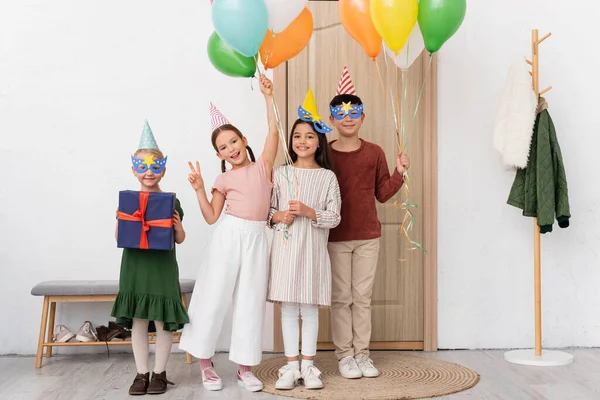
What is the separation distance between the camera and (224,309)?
10.0 feet

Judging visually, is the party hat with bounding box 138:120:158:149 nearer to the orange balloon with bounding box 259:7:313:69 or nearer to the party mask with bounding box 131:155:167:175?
the party mask with bounding box 131:155:167:175

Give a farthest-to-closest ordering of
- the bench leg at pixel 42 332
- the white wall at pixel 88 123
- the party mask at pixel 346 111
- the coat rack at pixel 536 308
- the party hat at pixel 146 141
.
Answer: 1. the white wall at pixel 88 123
2. the coat rack at pixel 536 308
3. the bench leg at pixel 42 332
4. the party mask at pixel 346 111
5. the party hat at pixel 146 141

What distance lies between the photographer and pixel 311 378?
307 centimetres

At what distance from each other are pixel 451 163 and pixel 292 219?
3.93ft

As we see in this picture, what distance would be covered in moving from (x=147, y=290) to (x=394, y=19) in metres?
1.45

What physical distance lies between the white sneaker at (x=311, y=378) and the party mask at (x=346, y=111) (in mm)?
1092

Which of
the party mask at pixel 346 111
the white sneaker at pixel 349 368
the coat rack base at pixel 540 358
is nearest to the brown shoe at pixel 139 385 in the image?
the white sneaker at pixel 349 368

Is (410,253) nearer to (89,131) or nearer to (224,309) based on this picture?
(224,309)

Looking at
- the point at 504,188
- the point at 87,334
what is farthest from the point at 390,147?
the point at 87,334

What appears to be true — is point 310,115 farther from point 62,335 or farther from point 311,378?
point 62,335

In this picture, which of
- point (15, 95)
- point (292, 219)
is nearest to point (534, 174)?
point (292, 219)

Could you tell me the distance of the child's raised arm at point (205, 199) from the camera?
3.02 m

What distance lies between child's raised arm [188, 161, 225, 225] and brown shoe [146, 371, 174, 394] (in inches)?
25.9

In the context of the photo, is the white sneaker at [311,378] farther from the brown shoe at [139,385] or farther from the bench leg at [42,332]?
the bench leg at [42,332]
